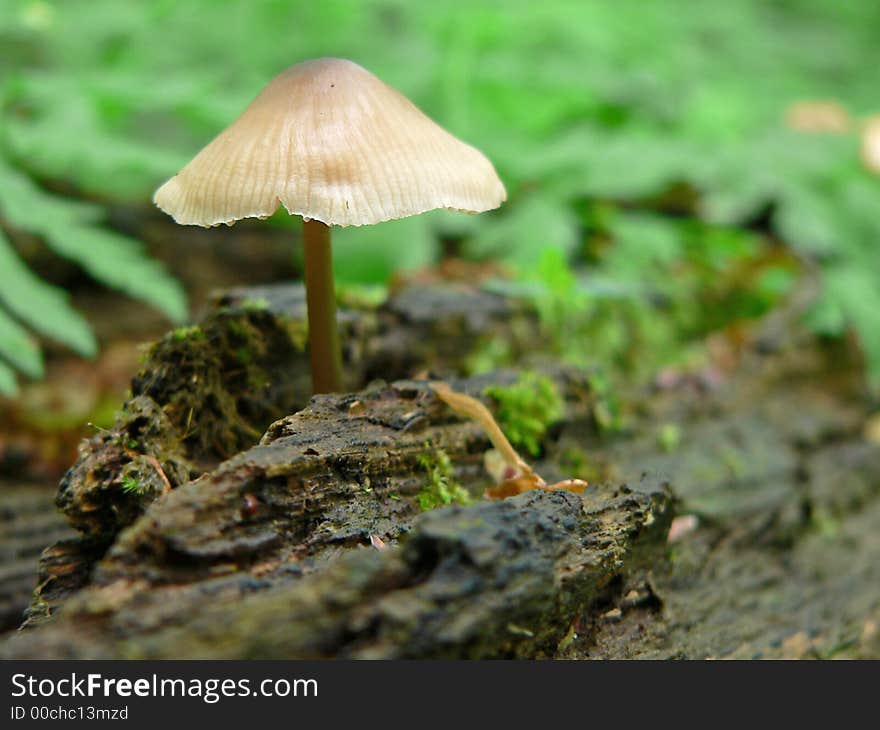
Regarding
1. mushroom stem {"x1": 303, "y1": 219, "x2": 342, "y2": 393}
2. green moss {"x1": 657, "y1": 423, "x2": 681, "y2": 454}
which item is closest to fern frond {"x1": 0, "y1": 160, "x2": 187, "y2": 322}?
mushroom stem {"x1": 303, "y1": 219, "x2": 342, "y2": 393}

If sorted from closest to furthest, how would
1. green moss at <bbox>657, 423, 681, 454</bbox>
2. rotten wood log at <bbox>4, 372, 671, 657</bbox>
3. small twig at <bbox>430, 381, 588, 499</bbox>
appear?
rotten wood log at <bbox>4, 372, 671, 657</bbox>
small twig at <bbox>430, 381, 588, 499</bbox>
green moss at <bbox>657, 423, 681, 454</bbox>

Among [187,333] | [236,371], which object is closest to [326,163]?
[187,333]

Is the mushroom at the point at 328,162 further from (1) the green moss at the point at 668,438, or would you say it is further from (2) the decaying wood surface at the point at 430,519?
(1) the green moss at the point at 668,438

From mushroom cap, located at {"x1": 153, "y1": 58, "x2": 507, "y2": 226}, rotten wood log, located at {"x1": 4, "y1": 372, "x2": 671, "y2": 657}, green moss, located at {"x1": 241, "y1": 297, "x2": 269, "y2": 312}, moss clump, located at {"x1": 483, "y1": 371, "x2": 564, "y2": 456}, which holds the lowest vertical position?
rotten wood log, located at {"x1": 4, "y1": 372, "x2": 671, "y2": 657}

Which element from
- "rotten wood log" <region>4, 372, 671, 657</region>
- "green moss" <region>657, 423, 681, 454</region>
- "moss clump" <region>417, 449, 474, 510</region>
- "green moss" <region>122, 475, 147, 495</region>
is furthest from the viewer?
"green moss" <region>657, 423, 681, 454</region>

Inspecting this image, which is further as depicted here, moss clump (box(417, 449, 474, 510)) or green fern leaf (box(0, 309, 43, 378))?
green fern leaf (box(0, 309, 43, 378))

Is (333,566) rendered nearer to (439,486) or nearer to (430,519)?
(430,519)

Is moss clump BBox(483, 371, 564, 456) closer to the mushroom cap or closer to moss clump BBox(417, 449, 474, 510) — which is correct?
moss clump BBox(417, 449, 474, 510)

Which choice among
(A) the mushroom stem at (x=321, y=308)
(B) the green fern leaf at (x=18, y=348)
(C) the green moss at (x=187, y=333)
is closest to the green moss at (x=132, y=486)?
(C) the green moss at (x=187, y=333)

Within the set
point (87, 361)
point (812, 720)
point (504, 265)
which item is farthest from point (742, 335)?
point (87, 361)
